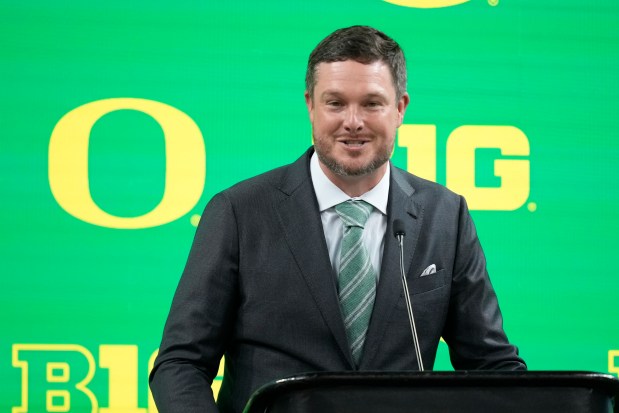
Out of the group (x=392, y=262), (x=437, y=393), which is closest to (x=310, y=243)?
(x=392, y=262)

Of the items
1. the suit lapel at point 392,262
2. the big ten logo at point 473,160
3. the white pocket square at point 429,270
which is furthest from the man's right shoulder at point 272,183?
the big ten logo at point 473,160

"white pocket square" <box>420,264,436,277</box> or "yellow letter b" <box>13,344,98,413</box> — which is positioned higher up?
"white pocket square" <box>420,264,436,277</box>

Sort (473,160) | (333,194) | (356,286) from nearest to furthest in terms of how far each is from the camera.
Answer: (356,286) → (333,194) → (473,160)

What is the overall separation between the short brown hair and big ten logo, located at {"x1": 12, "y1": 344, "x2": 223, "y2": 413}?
3.81 ft

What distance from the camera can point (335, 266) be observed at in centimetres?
199

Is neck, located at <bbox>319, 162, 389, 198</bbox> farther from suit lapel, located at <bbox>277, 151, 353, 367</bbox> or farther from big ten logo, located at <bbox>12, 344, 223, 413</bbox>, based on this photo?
big ten logo, located at <bbox>12, 344, 223, 413</bbox>

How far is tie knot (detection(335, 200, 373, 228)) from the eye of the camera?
6.59ft

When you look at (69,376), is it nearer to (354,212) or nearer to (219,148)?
(219,148)

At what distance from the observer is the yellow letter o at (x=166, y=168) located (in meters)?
2.70

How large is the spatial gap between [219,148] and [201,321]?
1.01m

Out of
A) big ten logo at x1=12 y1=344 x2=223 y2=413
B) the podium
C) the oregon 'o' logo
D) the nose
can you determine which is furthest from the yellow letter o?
the podium

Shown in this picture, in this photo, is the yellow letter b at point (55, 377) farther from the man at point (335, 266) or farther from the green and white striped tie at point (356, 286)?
the green and white striped tie at point (356, 286)

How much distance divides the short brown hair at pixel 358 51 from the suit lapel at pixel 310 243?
0.23 m

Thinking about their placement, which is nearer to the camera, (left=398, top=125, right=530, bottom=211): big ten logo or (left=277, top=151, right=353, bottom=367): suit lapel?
(left=277, top=151, right=353, bottom=367): suit lapel
